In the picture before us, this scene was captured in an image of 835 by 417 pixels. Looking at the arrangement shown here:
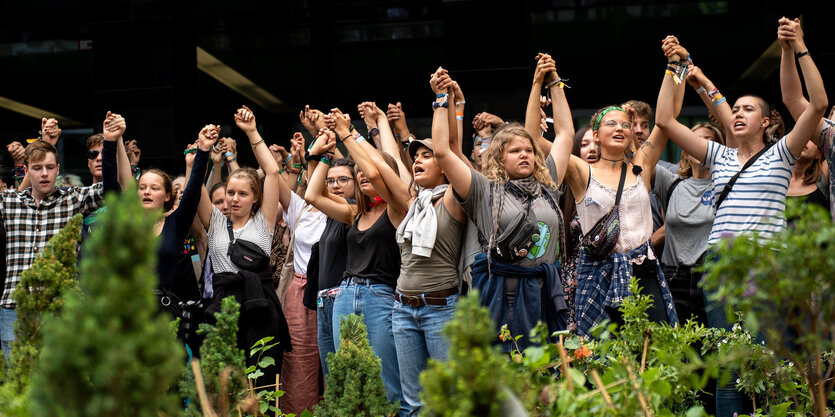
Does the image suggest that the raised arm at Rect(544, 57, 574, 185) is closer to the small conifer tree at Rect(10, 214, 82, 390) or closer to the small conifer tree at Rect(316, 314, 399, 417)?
the small conifer tree at Rect(316, 314, 399, 417)

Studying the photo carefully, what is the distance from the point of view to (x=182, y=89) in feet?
30.6

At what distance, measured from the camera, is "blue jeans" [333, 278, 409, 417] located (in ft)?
15.9

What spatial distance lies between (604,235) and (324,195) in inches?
72.1

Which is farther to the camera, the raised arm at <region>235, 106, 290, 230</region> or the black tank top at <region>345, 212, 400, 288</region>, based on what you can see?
the raised arm at <region>235, 106, 290, 230</region>

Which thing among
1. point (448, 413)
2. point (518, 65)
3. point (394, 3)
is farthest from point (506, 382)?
point (394, 3)

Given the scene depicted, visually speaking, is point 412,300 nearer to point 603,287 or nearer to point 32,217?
point 603,287

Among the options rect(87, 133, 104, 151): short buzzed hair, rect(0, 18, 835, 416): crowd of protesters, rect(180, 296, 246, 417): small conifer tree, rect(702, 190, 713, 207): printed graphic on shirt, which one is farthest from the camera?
rect(87, 133, 104, 151): short buzzed hair

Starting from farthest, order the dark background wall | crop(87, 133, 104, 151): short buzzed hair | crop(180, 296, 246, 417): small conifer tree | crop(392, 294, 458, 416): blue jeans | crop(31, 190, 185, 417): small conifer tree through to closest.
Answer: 1. the dark background wall
2. crop(87, 133, 104, 151): short buzzed hair
3. crop(392, 294, 458, 416): blue jeans
4. crop(180, 296, 246, 417): small conifer tree
5. crop(31, 190, 185, 417): small conifer tree

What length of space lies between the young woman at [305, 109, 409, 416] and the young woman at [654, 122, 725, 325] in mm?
1608

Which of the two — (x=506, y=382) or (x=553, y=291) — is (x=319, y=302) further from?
(x=506, y=382)

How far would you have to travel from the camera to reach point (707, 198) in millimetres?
5121

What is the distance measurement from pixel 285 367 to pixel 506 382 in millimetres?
4217

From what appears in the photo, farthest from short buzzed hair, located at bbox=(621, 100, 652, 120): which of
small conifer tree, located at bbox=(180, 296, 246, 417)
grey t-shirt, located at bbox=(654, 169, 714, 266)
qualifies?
small conifer tree, located at bbox=(180, 296, 246, 417)

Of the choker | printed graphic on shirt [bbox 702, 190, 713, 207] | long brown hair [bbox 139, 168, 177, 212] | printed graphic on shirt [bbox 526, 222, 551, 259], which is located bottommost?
printed graphic on shirt [bbox 526, 222, 551, 259]
